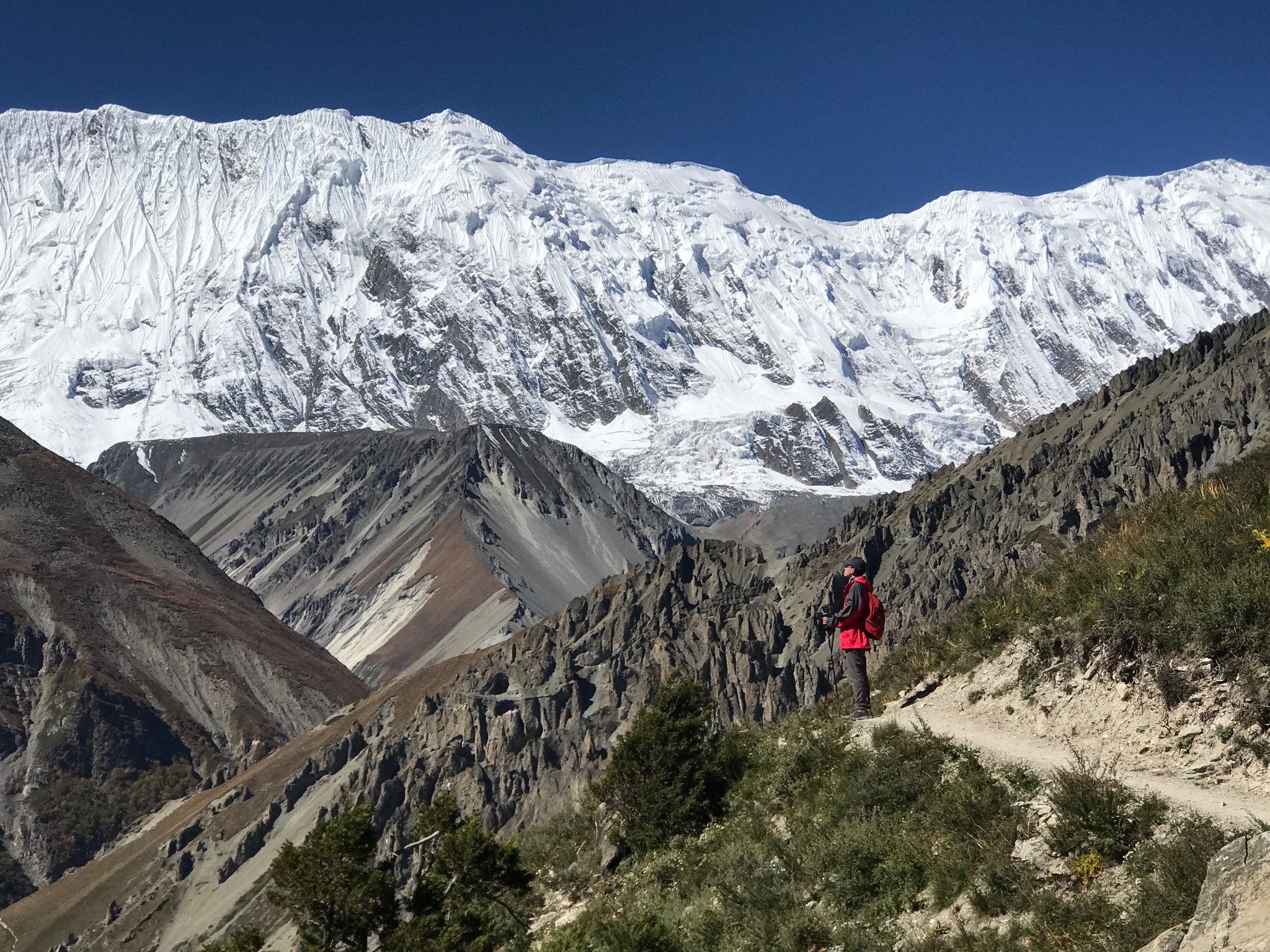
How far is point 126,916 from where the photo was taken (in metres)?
82.6

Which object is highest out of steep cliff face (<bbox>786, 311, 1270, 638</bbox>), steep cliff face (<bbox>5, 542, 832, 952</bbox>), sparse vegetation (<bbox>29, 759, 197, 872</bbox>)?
sparse vegetation (<bbox>29, 759, 197, 872</bbox>)

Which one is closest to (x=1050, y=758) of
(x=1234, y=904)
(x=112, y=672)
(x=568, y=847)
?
(x=1234, y=904)

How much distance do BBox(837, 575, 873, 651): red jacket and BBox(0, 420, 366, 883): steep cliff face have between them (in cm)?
10191

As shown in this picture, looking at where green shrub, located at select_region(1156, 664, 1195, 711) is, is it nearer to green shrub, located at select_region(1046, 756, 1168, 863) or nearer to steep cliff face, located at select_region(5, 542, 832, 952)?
green shrub, located at select_region(1046, 756, 1168, 863)

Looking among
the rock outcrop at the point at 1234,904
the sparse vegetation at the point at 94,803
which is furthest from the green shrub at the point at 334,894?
the sparse vegetation at the point at 94,803

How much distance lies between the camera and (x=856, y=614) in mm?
15141

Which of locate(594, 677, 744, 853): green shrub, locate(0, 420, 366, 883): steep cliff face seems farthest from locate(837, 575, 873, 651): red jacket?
locate(0, 420, 366, 883): steep cliff face

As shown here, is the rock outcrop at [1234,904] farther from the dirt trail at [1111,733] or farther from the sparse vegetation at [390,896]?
the sparse vegetation at [390,896]

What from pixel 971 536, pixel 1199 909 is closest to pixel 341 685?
pixel 971 536

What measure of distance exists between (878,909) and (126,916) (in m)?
83.0

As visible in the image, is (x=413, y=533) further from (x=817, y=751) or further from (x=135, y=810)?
(x=817, y=751)

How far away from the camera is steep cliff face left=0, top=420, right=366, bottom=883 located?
370 feet

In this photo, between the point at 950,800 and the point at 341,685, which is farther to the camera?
the point at 341,685

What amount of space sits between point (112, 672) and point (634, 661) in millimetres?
62152
